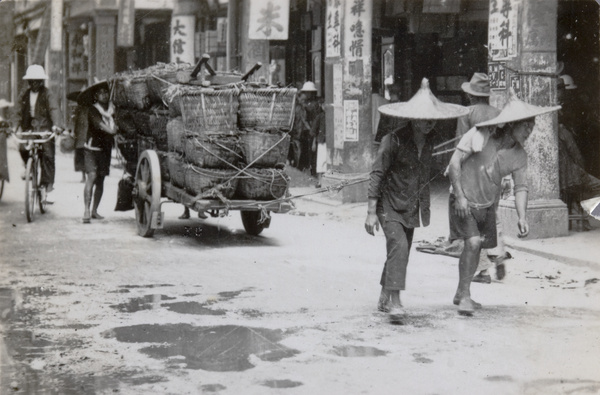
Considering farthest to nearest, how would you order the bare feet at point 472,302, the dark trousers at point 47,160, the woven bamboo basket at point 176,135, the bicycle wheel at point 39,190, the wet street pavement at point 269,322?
the dark trousers at point 47,160 → the bicycle wheel at point 39,190 → the woven bamboo basket at point 176,135 → the bare feet at point 472,302 → the wet street pavement at point 269,322

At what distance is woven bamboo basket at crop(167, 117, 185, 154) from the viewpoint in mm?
10296

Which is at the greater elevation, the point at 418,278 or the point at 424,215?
the point at 424,215

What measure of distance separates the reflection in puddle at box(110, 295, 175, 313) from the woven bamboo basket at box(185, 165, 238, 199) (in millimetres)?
2303

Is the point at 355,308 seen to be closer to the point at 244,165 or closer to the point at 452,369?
the point at 452,369

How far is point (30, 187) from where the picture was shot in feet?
40.4

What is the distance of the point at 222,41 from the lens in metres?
21.5

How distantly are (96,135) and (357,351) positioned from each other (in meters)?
7.07

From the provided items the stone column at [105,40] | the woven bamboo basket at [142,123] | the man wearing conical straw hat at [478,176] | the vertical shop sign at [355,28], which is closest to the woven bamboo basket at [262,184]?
the woven bamboo basket at [142,123]

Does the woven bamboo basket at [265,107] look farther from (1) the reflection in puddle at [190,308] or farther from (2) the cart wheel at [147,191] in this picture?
(1) the reflection in puddle at [190,308]

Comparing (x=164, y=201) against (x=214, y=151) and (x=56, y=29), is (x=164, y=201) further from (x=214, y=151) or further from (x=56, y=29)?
(x=56, y=29)

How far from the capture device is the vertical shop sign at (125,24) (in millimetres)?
21172

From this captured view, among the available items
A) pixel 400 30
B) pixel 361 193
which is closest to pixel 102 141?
pixel 361 193

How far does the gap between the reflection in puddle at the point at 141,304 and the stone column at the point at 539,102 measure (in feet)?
16.0

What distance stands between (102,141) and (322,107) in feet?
22.0
